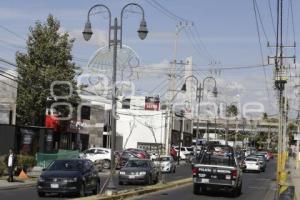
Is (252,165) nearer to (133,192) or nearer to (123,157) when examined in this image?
(123,157)

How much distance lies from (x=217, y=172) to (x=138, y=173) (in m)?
6.63

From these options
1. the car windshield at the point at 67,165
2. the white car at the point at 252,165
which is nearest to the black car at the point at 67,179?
the car windshield at the point at 67,165

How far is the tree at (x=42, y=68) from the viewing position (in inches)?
2056

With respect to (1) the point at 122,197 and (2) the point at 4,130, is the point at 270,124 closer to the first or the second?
(2) the point at 4,130

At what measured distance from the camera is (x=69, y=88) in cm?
5347

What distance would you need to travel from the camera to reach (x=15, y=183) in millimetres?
31625

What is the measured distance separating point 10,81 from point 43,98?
308cm

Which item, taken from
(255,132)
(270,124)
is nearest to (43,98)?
(270,124)

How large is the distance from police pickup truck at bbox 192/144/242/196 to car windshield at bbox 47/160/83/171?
229 inches

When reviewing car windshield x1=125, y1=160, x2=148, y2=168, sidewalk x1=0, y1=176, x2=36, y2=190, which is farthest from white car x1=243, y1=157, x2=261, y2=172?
sidewalk x1=0, y1=176, x2=36, y2=190

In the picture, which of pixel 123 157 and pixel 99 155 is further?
pixel 123 157

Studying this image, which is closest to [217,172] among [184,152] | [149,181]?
[149,181]

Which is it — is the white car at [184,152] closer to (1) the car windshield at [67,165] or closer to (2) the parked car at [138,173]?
(2) the parked car at [138,173]

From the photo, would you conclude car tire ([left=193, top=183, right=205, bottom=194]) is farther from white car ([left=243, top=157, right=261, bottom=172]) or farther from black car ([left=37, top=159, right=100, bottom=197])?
white car ([left=243, top=157, right=261, bottom=172])
